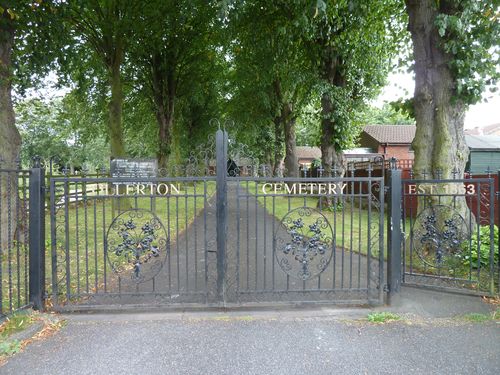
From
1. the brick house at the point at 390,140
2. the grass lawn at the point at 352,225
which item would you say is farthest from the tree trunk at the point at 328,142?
the brick house at the point at 390,140

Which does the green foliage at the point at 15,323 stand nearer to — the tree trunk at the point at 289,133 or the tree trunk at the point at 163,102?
the tree trunk at the point at 163,102

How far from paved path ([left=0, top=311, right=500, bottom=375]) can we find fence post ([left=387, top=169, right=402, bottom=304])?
0.64m

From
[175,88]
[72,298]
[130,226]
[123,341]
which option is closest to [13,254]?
[72,298]

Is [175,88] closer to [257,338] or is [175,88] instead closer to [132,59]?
[132,59]

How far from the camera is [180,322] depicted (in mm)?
4430

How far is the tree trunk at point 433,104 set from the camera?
6809mm

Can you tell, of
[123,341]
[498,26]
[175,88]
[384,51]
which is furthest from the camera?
[175,88]

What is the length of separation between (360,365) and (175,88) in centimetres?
2271

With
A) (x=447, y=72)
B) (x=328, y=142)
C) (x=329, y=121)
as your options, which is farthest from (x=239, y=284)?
(x=329, y=121)

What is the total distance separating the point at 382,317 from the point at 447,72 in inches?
183

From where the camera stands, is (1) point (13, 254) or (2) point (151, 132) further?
(2) point (151, 132)

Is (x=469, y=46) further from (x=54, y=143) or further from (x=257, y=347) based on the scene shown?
(x=54, y=143)

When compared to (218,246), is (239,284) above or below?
below

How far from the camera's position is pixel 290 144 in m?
25.1
